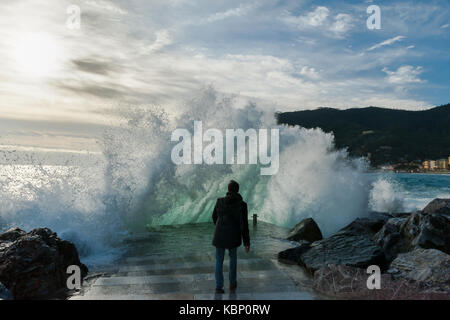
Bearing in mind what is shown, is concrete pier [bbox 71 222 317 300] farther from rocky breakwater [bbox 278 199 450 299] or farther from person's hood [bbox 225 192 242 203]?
person's hood [bbox 225 192 242 203]

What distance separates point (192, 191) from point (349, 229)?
8.63m

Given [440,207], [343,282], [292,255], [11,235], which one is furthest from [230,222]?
[440,207]

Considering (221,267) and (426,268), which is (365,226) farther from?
(221,267)

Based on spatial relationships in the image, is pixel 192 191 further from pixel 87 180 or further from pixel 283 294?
pixel 283 294

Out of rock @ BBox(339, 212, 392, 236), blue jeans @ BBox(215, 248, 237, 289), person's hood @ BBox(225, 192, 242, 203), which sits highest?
person's hood @ BBox(225, 192, 242, 203)

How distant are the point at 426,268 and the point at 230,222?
360 centimetres

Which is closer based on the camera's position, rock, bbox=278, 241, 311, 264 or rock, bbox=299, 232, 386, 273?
rock, bbox=299, 232, 386, 273

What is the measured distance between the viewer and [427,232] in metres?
7.89

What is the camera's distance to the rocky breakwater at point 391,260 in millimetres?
5551

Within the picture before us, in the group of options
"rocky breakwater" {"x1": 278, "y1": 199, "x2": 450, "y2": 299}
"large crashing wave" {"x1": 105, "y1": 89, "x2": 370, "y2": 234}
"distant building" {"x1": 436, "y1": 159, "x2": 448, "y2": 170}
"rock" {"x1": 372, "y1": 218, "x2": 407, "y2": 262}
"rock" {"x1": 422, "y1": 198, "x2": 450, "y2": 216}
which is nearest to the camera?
"rocky breakwater" {"x1": 278, "y1": 199, "x2": 450, "y2": 299}

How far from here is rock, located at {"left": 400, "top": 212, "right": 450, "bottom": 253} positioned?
7691 millimetres

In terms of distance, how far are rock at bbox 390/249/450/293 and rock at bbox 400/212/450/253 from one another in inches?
38.0

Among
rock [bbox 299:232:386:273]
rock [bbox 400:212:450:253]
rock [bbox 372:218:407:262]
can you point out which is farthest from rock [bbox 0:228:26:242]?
rock [bbox 400:212:450:253]
